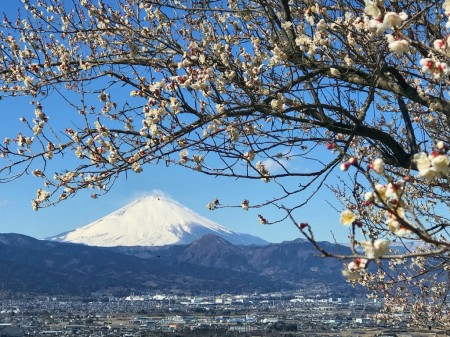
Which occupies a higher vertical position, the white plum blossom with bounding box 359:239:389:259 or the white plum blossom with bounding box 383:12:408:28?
the white plum blossom with bounding box 383:12:408:28

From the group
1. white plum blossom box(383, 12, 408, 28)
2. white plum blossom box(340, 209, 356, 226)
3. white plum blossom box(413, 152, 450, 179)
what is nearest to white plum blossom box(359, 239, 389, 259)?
white plum blossom box(340, 209, 356, 226)

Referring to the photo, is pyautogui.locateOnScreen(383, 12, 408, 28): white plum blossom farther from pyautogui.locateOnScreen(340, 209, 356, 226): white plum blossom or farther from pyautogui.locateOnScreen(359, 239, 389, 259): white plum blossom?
pyautogui.locateOnScreen(359, 239, 389, 259): white plum blossom

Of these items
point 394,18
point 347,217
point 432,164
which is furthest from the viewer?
point 394,18

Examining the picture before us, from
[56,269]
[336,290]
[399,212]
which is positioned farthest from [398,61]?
[56,269]

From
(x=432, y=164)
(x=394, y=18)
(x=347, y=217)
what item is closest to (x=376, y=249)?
(x=347, y=217)

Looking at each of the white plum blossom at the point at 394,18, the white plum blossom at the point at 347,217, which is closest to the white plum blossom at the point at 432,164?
the white plum blossom at the point at 347,217

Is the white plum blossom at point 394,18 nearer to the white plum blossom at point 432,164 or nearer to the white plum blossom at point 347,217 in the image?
the white plum blossom at point 432,164

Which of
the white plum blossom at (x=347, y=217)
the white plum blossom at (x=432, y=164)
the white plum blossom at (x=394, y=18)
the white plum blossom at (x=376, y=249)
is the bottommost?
the white plum blossom at (x=376, y=249)

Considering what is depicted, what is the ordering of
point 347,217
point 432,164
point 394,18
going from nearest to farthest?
1. point 432,164
2. point 347,217
3. point 394,18

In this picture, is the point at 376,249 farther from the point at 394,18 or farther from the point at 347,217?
the point at 394,18

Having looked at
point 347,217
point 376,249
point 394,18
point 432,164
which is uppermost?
point 394,18

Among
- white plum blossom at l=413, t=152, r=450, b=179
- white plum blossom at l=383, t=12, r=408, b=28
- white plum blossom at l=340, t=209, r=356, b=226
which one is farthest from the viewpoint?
white plum blossom at l=383, t=12, r=408, b=28
